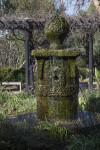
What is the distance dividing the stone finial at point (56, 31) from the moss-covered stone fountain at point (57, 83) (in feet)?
0.77

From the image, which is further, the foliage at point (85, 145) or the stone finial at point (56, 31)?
the stone finial at point (56, 31)

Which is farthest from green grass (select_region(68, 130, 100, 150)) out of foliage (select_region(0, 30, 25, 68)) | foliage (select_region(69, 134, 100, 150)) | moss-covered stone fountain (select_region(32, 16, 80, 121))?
foliage (select_region(0, 30, 25, 68))

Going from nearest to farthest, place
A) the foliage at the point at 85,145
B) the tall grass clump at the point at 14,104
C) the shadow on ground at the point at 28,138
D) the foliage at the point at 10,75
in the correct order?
the shadow on ground at the point at 28,138
the foliage at the point at 85,145
the tall grass clump at the point at 14,104
the foliage at the point at 10,75

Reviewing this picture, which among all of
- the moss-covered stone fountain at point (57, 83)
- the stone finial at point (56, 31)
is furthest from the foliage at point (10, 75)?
the moss-covered stone fountain at point (57, 83)

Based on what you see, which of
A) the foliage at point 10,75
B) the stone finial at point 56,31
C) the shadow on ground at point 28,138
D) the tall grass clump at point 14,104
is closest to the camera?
the shadow on ground at point 28,138

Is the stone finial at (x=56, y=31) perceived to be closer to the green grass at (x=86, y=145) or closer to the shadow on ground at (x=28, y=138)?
the shadow on ground at (x=28, y=138)

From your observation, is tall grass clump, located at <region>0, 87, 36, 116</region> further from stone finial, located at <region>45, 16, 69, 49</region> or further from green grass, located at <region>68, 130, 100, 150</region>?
green grass, located at <region>68, 130, 100, 150</region>

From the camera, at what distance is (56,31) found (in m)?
4.71

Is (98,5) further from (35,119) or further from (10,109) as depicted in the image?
(10,109)

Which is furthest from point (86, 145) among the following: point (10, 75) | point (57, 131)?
point (10, 75)

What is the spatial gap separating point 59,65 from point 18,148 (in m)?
2.00

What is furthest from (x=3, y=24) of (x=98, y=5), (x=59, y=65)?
(x=59, y=65)

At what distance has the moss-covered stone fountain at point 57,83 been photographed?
14.8 ft

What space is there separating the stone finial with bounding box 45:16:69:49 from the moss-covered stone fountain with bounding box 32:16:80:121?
23 centimetres
